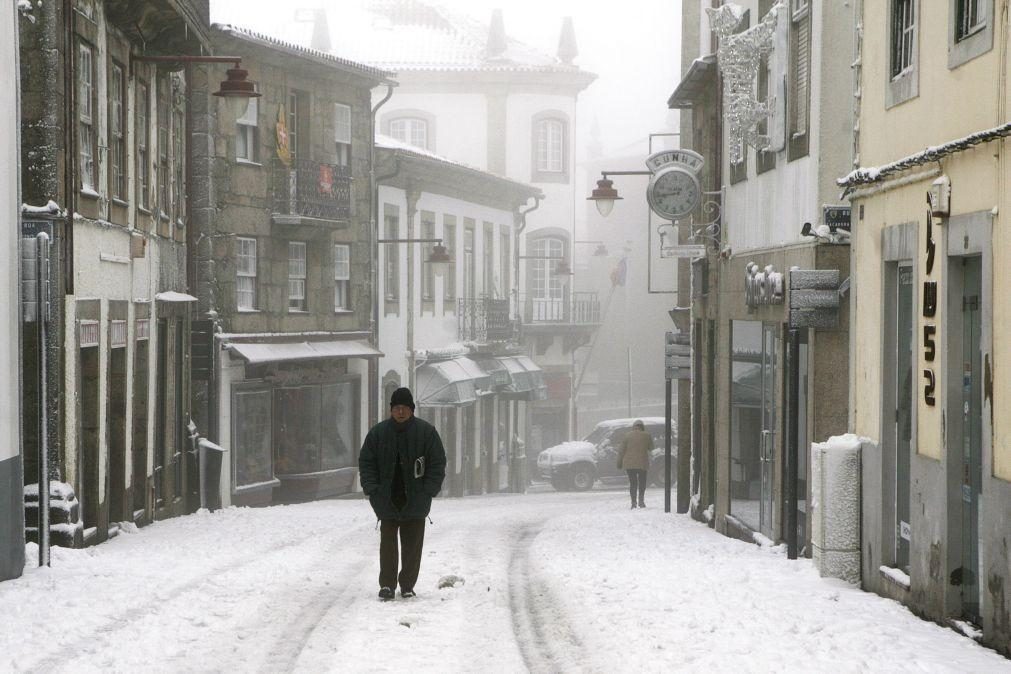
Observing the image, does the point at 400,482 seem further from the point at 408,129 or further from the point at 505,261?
the point at 408,129

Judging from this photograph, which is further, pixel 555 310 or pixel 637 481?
pixel 555 310

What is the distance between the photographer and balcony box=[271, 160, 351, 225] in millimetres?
31094

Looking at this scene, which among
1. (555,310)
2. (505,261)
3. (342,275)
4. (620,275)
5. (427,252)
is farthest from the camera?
(620,275)

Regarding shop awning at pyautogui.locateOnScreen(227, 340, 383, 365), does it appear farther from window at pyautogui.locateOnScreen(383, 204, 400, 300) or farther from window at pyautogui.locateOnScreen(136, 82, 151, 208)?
window at pyautogui.locateOnScreen(136, 82, 151, 208)

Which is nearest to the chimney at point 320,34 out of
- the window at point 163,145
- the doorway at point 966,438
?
the window at point 163,145

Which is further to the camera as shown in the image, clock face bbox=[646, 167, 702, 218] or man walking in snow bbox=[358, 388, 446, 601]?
clock face bbox=[646, 167, 702, 218]

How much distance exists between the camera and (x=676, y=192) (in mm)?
22031

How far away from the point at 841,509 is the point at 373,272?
76.2 feet

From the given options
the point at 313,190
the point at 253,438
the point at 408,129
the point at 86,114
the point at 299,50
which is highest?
the point at 408,129

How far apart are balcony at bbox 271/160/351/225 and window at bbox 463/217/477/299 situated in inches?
422

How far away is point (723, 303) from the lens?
71.4 feet

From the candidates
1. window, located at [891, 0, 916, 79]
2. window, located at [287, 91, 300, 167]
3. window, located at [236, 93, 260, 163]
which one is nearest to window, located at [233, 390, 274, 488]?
window, located at [236, 93, 260, 163]

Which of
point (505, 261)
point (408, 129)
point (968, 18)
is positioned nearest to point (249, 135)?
point (505, 261)

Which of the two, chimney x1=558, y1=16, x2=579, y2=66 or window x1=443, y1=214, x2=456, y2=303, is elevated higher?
chimney x1=558, y1=16, x2=579, y2=66
